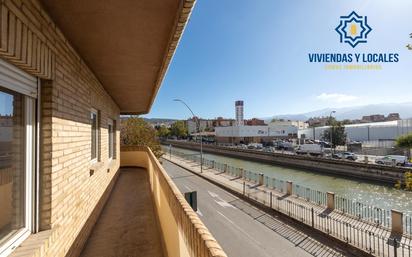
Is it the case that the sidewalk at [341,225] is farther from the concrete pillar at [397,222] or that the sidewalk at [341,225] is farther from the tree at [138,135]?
the tree at [138,135]

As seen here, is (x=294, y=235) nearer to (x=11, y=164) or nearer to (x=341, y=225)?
(x=341, y=225)

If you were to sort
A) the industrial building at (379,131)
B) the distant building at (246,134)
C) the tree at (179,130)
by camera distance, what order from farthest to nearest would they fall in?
the tree at (179,130), the distant building at (246,134), the industrial building at (379,131)

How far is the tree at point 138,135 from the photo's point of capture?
27608mm

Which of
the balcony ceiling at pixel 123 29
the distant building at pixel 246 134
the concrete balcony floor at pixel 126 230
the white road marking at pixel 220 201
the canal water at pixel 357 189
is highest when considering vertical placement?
the balcony ceiling at pixel 123 29

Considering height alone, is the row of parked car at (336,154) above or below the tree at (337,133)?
below

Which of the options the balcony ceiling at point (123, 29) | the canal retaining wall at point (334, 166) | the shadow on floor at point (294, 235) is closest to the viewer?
the balcony ceiling at point (123, 29)

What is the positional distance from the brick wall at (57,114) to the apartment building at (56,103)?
0.01m

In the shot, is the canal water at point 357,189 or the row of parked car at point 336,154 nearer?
the canal water at point 357,189

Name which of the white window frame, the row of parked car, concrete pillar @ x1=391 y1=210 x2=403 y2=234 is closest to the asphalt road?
concrete pillar @ x1=391 y1=210 x2=403 y2=234

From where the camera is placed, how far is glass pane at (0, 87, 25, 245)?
2393 millimetres

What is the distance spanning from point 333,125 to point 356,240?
4644 cm

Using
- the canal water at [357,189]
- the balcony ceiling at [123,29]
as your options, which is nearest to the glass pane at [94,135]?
the balcony ceiling at [123,29]

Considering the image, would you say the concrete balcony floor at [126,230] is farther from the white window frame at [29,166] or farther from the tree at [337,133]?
the tree at [337,133]

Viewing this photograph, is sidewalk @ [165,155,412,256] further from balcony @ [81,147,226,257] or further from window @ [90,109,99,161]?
window @ [90,109,99,161]
